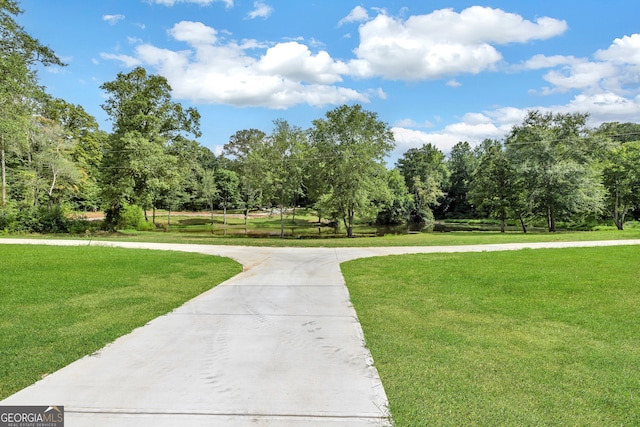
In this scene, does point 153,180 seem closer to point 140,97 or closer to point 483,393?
point 140,97

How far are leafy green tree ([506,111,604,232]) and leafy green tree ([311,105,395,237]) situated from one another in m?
9.94

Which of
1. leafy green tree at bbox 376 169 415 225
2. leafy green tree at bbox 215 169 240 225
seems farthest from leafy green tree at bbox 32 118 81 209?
leafy green tree at bbox 376 169 415 225

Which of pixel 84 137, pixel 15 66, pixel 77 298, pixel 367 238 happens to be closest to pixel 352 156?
pixel 367 238

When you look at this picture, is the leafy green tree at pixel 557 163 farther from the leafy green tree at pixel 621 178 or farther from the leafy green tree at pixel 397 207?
the leafy green tree at pixel 397 207

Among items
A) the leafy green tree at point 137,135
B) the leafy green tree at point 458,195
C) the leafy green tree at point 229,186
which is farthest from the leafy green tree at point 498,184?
the leafy green tree at point 229,186

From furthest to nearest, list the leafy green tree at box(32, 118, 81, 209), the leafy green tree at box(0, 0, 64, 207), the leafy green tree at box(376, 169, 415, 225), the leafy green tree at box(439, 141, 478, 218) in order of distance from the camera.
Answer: the leafy green tree at box(439, 141, 478, 218), the leafy green tree at box(376, 169, 415, 225), the leafy green tree at box(32, 118, 81, 209), the leafy green tree at box(0, 0, 64, 207)

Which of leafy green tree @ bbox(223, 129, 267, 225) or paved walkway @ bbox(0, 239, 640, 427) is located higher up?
leafy green tree @ bbox(223, 129, 267, 225)

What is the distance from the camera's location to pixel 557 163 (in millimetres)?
25672

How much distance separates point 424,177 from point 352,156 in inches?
1545

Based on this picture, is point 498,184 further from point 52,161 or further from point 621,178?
point 52,161

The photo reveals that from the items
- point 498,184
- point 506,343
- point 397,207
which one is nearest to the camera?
point 506,343

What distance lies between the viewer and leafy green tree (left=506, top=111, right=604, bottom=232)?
79.8 feet

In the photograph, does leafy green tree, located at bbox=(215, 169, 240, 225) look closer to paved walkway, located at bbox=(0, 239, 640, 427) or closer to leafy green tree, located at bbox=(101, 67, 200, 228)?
leafy green tree, located at bbox=(101, 67, 200, 228)

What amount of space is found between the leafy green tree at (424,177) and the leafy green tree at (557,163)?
22.2 meters
